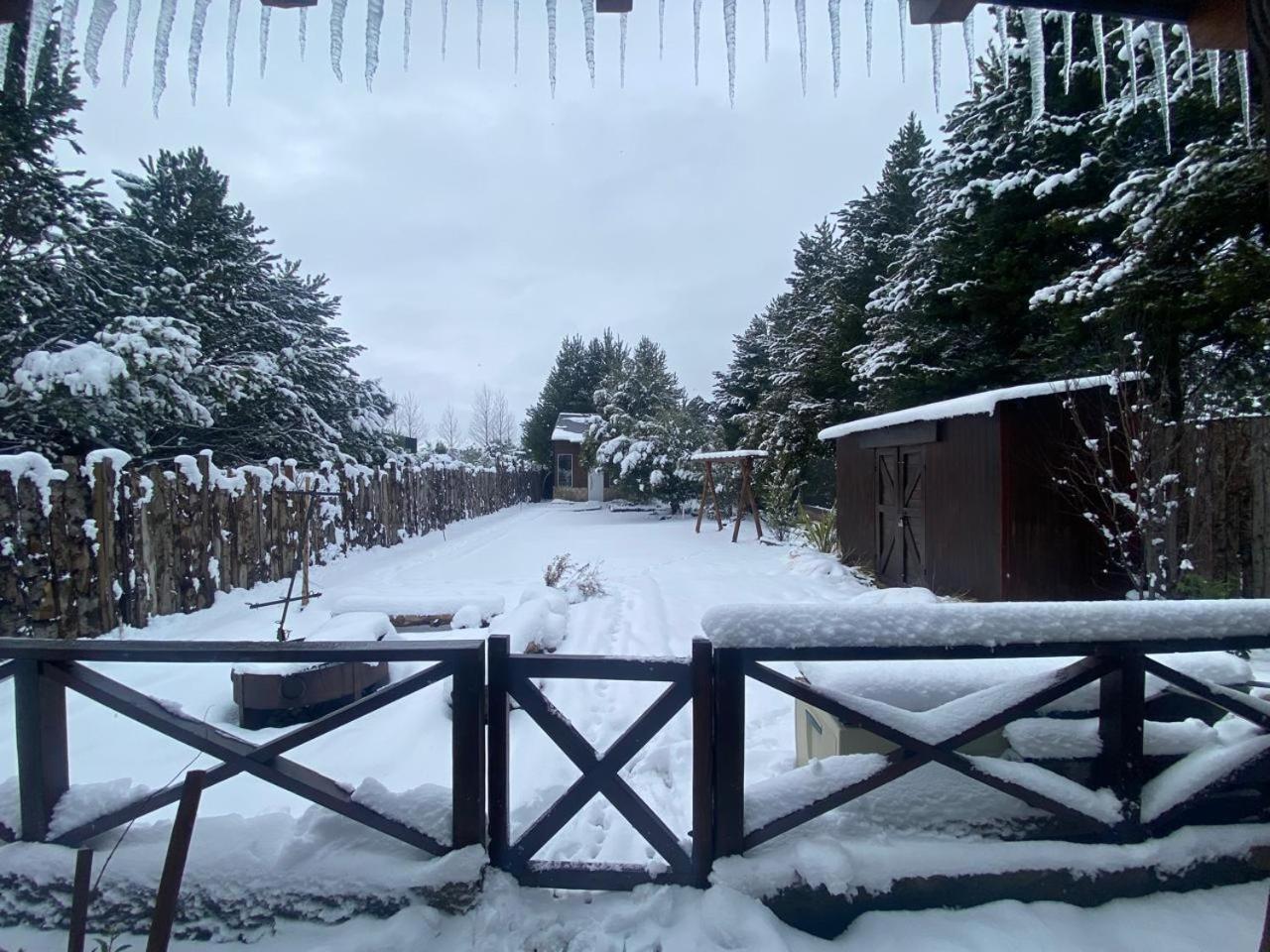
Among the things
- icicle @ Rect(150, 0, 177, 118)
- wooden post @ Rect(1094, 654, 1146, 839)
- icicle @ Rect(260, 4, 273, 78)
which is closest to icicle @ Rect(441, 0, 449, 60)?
icicle @ Rect(260, 4, 273, 78)

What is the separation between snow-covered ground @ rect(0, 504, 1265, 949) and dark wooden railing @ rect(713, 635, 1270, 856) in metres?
0.19

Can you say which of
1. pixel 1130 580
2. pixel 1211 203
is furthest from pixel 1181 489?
pixel 1211 203

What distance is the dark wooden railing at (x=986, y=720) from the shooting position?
1.88m

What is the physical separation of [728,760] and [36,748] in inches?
85.6

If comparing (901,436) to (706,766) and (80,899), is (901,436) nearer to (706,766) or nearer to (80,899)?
(706,766)

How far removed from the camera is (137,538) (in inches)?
205

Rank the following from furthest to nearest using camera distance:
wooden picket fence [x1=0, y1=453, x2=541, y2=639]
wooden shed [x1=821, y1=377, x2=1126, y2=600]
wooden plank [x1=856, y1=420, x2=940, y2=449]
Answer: wooden plank [x1=856, y1=420, x2=940, y2=449] → wooden shed [x1=821, y1=377, x2=1126, y2=600] → wooden picket fence [x1=0, y1=453, x2=541, y2=639]

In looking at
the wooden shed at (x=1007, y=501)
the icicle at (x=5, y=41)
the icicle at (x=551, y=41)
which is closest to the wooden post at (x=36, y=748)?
the icicle at (x=5, y=41)

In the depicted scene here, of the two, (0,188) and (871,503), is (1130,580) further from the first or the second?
(0,188)

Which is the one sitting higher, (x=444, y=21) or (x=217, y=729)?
(x=444, y=21)

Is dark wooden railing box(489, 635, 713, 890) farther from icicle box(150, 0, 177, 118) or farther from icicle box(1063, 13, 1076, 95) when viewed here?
icicle box(1063, 13, 1076, 95)

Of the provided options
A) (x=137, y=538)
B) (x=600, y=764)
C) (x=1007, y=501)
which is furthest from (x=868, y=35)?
(x=137, y=538)

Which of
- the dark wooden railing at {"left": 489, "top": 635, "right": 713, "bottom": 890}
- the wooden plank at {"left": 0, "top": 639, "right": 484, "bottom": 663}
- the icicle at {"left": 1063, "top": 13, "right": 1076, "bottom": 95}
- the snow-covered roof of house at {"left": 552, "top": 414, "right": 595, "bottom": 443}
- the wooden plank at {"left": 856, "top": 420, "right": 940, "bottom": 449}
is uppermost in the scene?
the snow-covered roof of house at {"left": 552, "top": 414, "right": 595, "bottom": 443}

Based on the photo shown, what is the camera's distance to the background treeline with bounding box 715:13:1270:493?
5438 mm
